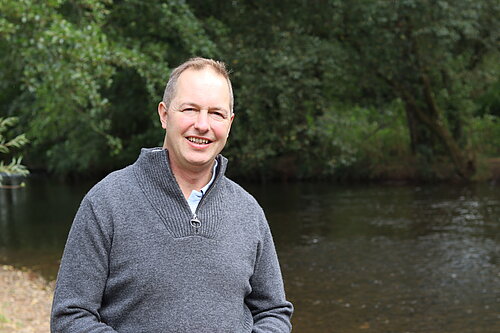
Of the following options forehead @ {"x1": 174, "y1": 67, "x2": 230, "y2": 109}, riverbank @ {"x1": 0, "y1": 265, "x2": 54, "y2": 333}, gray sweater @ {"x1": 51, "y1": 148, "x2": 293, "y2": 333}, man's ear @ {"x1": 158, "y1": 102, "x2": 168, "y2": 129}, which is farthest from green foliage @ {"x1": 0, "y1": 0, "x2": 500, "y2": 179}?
gray sweater @ {"x1": 51, "y1": 148, "x2": 293, "y2": 333}

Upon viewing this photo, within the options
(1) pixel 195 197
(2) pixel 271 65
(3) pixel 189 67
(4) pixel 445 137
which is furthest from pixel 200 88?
(4) pixel 445 137

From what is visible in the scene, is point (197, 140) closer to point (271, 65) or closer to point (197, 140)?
point (197, 140)

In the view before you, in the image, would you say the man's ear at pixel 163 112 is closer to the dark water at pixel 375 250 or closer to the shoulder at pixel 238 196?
the shoulder at pixel 238 196

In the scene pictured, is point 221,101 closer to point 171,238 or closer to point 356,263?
point 171,238

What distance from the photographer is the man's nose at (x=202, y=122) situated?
7.35 feet

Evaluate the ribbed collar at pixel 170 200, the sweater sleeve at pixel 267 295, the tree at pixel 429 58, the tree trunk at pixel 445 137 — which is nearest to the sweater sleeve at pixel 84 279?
the ribbed collar at pixel 170 200

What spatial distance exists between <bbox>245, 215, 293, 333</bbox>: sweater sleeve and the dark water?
6044 millimetres

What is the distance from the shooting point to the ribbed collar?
86.0 inches

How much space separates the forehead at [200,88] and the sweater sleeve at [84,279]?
46 cm

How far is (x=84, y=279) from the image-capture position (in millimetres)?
2076

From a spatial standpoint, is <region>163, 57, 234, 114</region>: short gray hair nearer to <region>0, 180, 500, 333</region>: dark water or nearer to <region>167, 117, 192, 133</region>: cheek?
<region>167, 117, 192, 133</region>: cheek

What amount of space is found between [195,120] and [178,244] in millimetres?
385

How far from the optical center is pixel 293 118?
14.9 metres

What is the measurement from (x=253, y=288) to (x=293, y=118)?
1264cm
